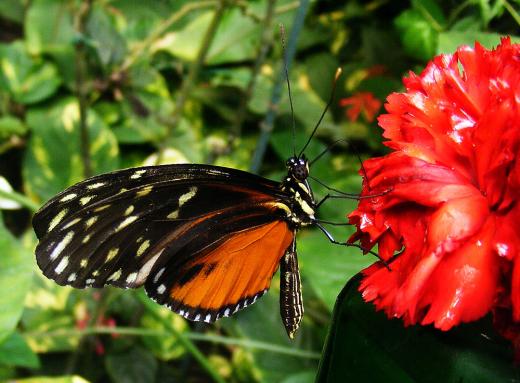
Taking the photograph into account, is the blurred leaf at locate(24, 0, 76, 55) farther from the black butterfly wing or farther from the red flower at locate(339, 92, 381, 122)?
the black butterfly wing

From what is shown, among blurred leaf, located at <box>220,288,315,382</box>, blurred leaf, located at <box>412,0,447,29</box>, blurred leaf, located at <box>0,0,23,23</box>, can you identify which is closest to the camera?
→ blurred leaf, located at <box>412,0,447,29</box>

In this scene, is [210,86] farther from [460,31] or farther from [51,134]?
[460,31]

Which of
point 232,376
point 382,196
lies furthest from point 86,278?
point 232,376

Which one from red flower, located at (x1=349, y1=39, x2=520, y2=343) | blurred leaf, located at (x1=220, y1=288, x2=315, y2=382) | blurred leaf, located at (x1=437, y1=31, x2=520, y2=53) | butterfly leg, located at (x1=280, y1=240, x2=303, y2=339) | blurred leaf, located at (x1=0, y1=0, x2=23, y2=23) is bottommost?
blurred leaf, located at (x1=220, y1=288, x2=315, y2=382)

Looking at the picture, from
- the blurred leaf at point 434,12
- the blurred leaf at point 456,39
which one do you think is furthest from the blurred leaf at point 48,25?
the blurred leaf at point 456,39

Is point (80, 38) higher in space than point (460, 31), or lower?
lower

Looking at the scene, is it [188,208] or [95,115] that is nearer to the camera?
[188,208]

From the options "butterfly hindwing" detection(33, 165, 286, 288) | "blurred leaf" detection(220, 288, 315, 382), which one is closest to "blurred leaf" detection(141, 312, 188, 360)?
"blurred leaf" detection(220, 288, 315, 382)
